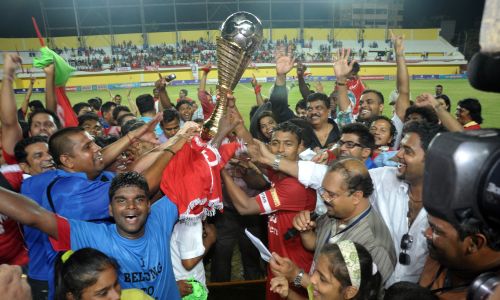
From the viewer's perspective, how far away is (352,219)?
255 cm

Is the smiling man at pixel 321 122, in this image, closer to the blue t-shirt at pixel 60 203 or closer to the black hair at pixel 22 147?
the blue t-shirt at pixel 60 203

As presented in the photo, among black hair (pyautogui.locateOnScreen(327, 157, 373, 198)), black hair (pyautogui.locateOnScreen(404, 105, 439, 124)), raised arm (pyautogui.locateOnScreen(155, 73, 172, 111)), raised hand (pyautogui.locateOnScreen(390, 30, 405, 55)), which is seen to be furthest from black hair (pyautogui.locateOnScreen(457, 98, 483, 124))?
raised arm (pyautogui.locateOnScreen(155, 73, 172, 111))

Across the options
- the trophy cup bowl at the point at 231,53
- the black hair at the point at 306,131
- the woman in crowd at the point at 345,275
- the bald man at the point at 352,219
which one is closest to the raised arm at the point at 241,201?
the trophy cup bowl at the point at 231,53

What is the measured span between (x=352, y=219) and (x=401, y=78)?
107 inches

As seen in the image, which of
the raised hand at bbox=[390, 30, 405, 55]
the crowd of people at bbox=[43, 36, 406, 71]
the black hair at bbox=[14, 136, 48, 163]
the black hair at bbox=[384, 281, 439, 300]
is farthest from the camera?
the crowd of people at bbox=[43, 36, 406, 71]

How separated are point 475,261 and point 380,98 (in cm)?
491

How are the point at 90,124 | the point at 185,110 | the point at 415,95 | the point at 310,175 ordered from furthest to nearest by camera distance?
1. the point at 415,95
2. the point at 185,110
3. the point at 90,124
4. the point at 310,175

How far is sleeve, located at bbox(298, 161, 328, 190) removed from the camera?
10.3 feet

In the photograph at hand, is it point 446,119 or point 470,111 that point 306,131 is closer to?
point 446,119

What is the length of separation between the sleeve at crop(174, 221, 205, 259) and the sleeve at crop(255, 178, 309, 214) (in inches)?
25.8

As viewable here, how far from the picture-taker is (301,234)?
3.00 m

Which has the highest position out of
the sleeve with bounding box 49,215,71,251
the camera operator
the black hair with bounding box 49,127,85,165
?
A: the camera operator

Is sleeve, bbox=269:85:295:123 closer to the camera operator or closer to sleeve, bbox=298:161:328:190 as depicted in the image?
sleeve, bbox=298:161:328:190

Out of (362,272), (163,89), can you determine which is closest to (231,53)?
(362,272)
